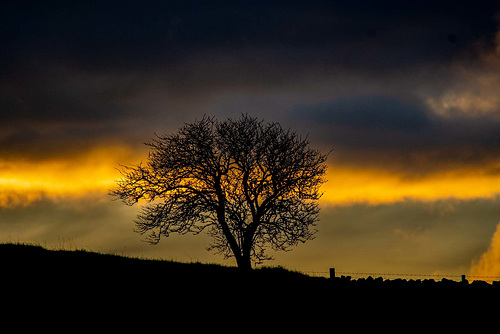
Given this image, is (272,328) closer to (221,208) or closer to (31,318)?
(31,318)

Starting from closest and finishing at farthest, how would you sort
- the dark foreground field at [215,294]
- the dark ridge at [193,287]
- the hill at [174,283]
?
the dark foreground field at [215,294]
the dark ridge at [193,287]
the hill at [174,283]

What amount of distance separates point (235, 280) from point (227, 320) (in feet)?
21.2

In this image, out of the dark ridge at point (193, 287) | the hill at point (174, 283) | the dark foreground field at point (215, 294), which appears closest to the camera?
the dark foreground field at point (215, 294)

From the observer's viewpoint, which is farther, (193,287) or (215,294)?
(193,287)

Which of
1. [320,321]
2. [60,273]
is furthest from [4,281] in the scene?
[320,321]

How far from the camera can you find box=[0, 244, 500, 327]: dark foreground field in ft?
57.2

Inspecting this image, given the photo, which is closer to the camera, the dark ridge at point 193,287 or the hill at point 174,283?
the dark ridge at point 193,287

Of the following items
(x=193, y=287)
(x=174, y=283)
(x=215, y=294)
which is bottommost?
(x=215, y=294)

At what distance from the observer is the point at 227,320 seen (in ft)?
54.4

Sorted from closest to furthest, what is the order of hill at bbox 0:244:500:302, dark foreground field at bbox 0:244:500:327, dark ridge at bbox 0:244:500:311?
dark foreground field at bbox 0:244:500:327, dark ridge at bbox 0:244:500:311, hill at bbox 0:244:500:302

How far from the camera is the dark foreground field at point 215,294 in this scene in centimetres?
1742

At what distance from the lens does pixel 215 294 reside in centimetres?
1992

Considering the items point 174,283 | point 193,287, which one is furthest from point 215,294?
point 174,283

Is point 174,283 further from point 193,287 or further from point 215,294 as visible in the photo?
point 215,294
